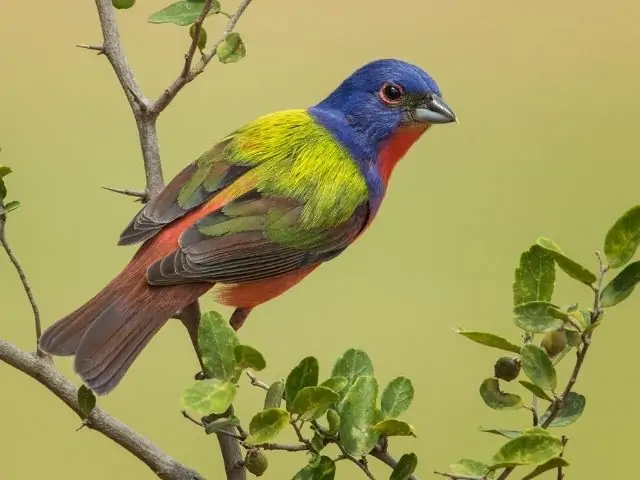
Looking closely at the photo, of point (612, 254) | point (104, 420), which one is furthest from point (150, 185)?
point (612, 254)

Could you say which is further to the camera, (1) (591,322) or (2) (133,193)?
(2) (133,193)

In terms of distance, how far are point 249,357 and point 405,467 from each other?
0.26m

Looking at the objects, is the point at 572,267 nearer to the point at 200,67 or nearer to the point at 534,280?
the point at 534,280

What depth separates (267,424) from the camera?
1.25 m

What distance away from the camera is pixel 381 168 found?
226cm

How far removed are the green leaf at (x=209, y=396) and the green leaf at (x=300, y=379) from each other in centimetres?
8

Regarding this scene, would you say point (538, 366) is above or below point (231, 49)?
below

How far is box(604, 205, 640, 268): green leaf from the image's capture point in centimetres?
115

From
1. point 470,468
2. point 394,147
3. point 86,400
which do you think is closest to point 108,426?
point 86,400

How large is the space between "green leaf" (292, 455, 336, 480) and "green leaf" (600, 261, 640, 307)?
1.41ft

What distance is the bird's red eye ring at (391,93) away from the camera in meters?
2.24

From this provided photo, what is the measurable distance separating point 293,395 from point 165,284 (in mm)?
587

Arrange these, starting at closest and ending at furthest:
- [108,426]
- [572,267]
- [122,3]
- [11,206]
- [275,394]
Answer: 1. [572,267]
2. [275,394]
3. [108,426]
4. [11,206]
5. [122,3]

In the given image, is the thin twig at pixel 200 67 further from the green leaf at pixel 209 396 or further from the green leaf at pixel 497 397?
the green leaf at pixel 497 397
